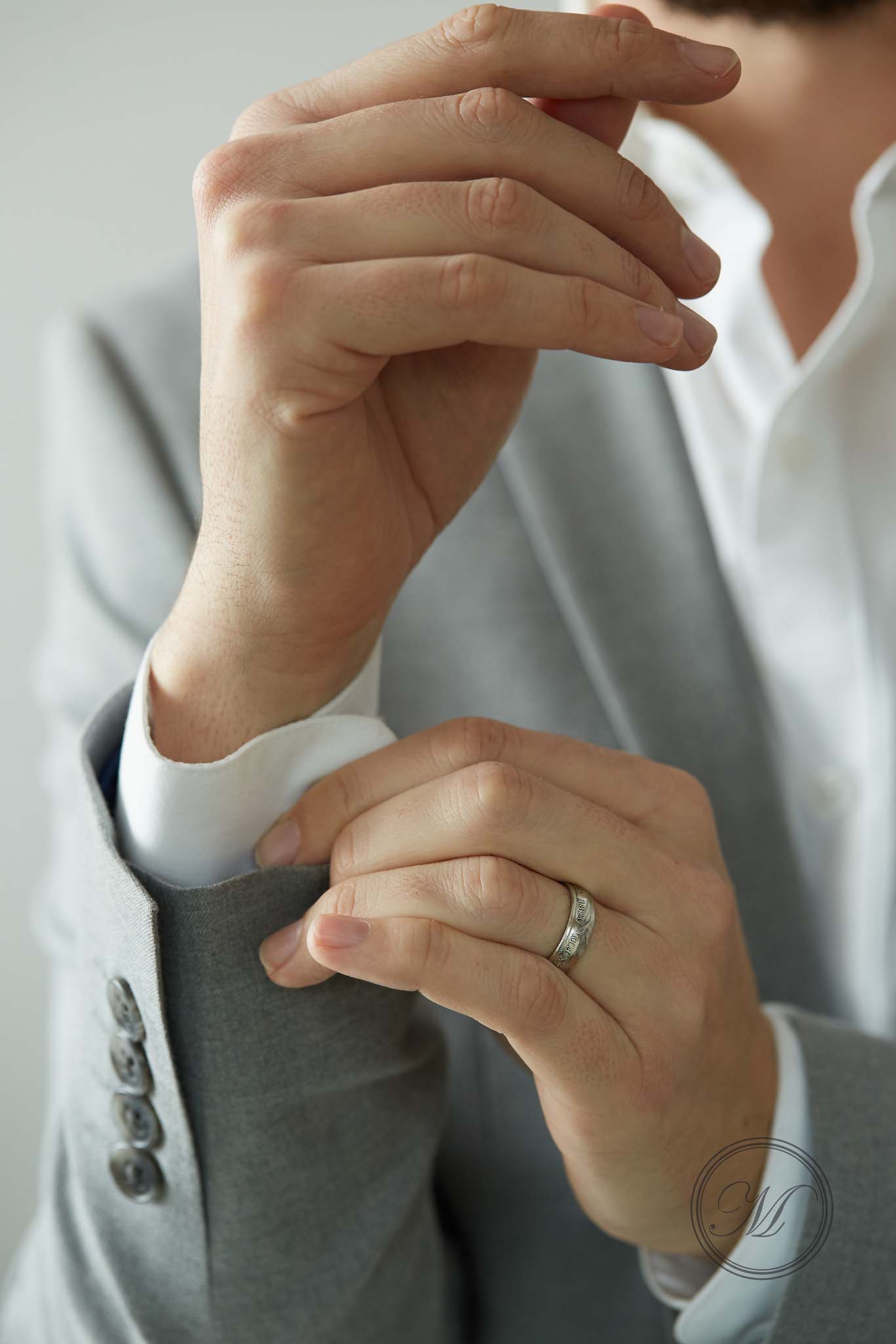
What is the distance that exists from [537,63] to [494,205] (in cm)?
9

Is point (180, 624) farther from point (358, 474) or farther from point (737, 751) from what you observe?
point (737, 751)

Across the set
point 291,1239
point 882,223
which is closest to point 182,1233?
point 291,1239

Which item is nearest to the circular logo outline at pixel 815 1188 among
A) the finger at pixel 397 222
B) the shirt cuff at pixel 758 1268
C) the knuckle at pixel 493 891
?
the shirt cuff at pixel 758 1268

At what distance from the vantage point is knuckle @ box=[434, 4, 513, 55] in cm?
51

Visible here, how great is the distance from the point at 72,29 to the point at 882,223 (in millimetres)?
945

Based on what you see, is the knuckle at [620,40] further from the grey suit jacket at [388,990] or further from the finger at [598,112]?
the grey suit jacket at [388,990]

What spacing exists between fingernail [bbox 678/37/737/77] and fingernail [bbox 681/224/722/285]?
0.07 metres

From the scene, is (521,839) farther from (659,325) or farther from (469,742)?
(659,325)

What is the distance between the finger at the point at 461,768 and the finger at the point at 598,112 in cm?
34

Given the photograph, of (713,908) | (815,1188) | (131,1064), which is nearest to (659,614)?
(713,908)

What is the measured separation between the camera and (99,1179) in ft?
2.29

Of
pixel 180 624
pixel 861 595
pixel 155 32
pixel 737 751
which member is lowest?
pixel 737 751

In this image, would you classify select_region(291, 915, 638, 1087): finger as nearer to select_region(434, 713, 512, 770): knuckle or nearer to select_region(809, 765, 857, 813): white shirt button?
select_region(434, 713, 512, 770): knuckle

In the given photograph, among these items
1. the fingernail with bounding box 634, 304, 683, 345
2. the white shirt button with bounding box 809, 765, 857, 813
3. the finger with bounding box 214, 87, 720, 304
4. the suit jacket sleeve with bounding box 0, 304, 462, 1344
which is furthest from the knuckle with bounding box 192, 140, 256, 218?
the white shirt button with bounding box 809, 765, 857, 813
